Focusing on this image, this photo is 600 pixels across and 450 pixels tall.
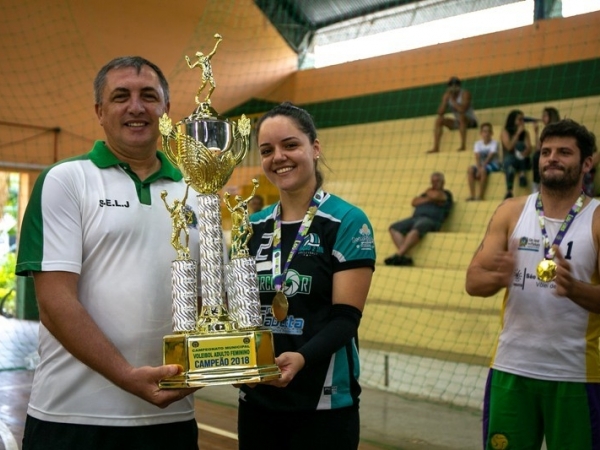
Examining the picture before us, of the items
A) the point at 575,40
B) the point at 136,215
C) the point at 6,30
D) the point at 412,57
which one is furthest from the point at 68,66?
the point at 136,215

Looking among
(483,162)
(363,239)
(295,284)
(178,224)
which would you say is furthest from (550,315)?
(483,162)

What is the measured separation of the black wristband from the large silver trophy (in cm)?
12

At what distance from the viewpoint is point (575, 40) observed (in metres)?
8.25

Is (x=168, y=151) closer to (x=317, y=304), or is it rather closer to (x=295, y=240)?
(x=295, y=240)

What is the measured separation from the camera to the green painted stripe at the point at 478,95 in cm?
816

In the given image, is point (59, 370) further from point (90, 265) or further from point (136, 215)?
point (136, 215)

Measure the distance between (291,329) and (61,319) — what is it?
0.57 meters

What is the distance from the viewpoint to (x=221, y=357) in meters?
1.56

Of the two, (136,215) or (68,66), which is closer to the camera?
(136,215)

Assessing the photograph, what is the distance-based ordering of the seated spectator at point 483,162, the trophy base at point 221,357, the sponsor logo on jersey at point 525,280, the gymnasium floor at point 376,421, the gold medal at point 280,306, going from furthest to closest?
the seated spectator at point 483,162 → the gymnasium floor at point 376,421 → the sponsor logo on jersey at point 525,280 → the gold medal at point 280,306 → the trophy base at point 221,357

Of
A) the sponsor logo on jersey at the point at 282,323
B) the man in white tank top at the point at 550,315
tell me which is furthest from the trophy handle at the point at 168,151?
the man in white tank top at the point at 550,315

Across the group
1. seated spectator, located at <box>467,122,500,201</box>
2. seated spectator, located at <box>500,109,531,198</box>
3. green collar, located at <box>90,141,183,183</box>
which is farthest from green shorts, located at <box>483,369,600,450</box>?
seated spectator, located at <box>467,122,500,201</box>

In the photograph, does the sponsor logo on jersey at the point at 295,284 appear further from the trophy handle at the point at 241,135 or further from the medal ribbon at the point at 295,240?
the trophy handle at the point at 241,135

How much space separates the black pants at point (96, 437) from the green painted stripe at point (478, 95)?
7.47 m
